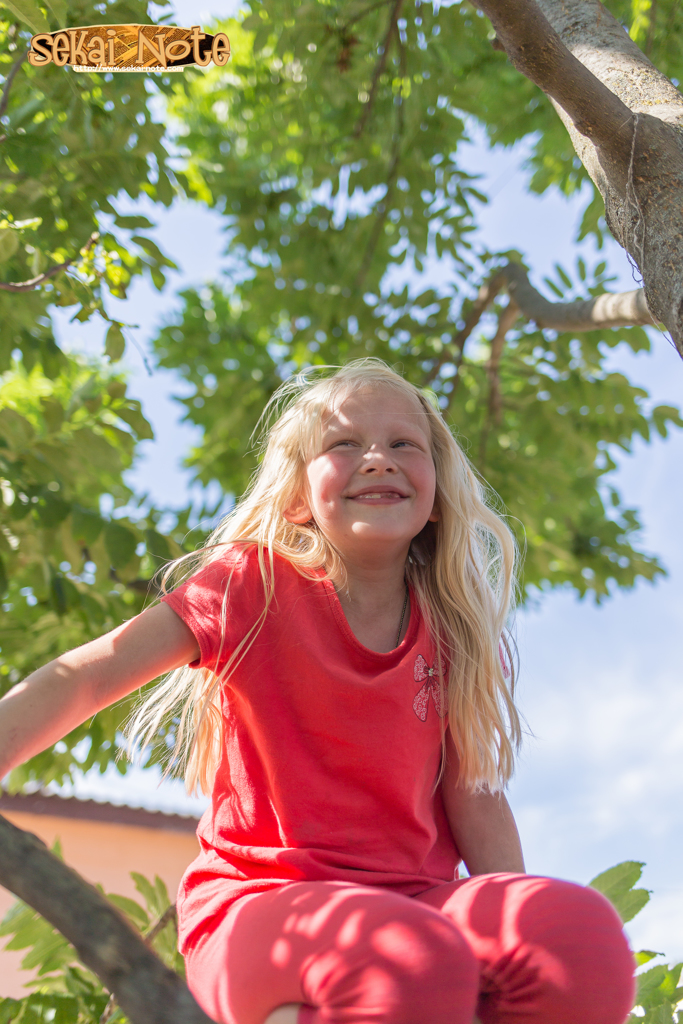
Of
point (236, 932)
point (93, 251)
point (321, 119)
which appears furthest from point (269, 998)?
point (321, 119)

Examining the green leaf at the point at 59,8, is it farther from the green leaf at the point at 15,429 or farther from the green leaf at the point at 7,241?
the green leaf at the point at 15,429

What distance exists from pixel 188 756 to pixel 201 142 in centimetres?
432

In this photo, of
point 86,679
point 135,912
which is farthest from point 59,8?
point 135,912

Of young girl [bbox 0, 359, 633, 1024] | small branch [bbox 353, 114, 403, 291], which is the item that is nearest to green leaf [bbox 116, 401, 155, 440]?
young girl [bbox 0, 359, 633, 1024]

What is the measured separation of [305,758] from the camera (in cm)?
147

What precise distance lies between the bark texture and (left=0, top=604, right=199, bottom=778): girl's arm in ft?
3.34

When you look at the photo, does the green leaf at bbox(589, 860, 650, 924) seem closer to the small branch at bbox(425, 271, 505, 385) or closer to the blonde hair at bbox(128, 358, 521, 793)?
the blonde hair at bbox(128, 358, 521, 793)

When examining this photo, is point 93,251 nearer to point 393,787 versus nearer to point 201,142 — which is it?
point 393,787

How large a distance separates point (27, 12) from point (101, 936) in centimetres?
186

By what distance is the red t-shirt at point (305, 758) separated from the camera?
4.62ft

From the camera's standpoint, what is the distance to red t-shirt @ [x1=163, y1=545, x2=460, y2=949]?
1409 millimetres

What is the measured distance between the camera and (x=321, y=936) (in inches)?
42.8

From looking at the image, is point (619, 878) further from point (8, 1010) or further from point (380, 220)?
point (380, 220)

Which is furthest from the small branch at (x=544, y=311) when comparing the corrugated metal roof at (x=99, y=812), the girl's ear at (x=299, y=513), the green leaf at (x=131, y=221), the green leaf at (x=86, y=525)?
the corrugated metal roof at (x=99, y=812)
